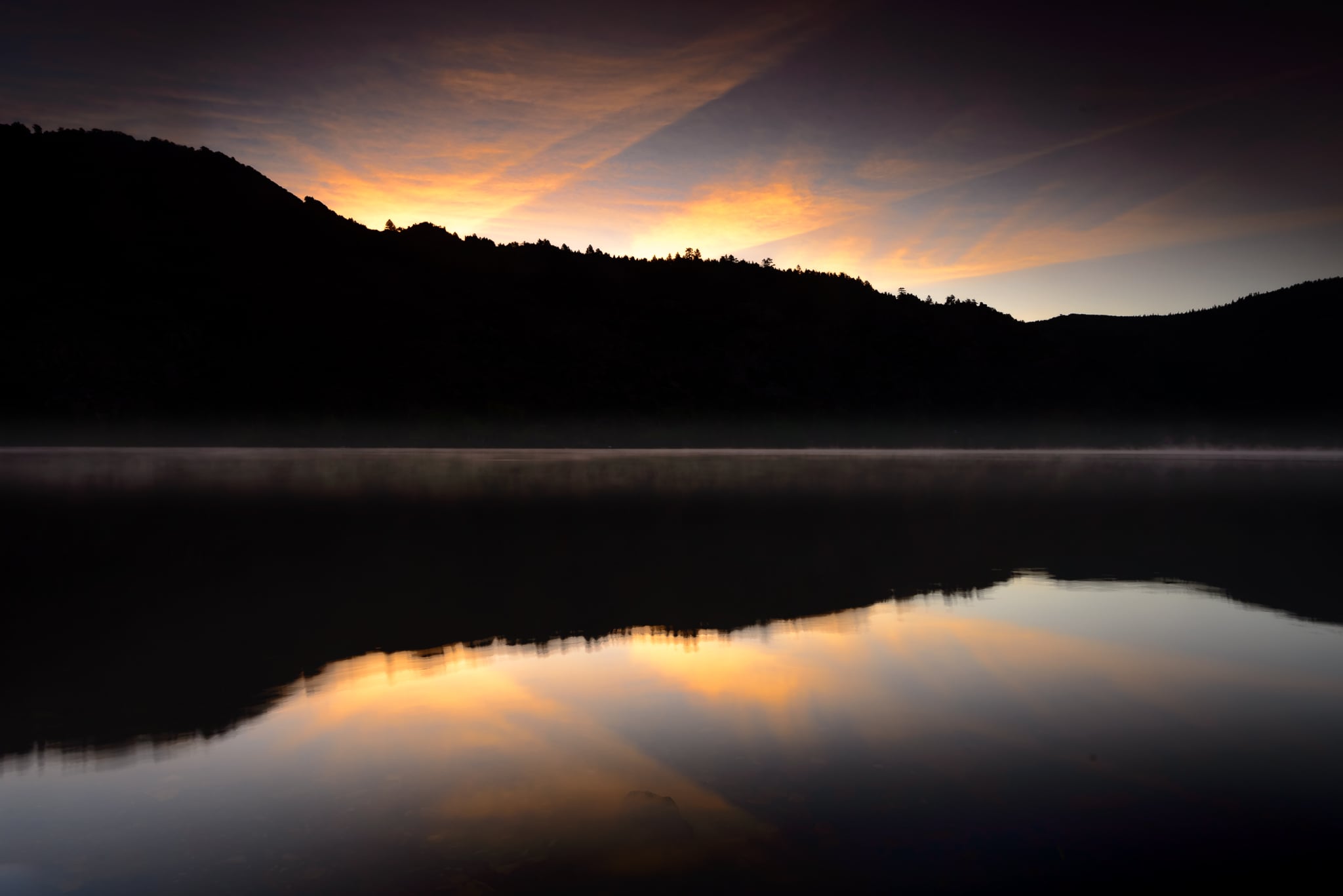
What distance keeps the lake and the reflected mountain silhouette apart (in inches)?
4.1

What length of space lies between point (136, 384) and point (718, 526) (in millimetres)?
102894

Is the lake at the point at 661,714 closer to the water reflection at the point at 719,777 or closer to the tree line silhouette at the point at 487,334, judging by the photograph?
the water reflection at the point at 719,777

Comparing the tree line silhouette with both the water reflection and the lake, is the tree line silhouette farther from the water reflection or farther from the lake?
the water reflection

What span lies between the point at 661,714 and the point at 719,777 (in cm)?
172

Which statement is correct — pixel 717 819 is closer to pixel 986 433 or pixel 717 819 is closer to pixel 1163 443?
pixel 986 433

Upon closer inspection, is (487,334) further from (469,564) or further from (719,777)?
(719,777)

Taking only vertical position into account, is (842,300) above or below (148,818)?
above

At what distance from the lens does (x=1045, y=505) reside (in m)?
33.0

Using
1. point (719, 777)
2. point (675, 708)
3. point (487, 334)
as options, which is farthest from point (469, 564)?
point (487, 334)

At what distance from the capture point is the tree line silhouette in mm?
113750

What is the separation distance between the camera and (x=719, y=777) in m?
6.95

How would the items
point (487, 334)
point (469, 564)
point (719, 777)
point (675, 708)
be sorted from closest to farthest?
point (719, 777) < point (675, 708) < point (469, 564) < point (487, 334)

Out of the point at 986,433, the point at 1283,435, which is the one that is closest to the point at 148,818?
the point at 986,433

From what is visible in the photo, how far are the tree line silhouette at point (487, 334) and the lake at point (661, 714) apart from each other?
328 ft
